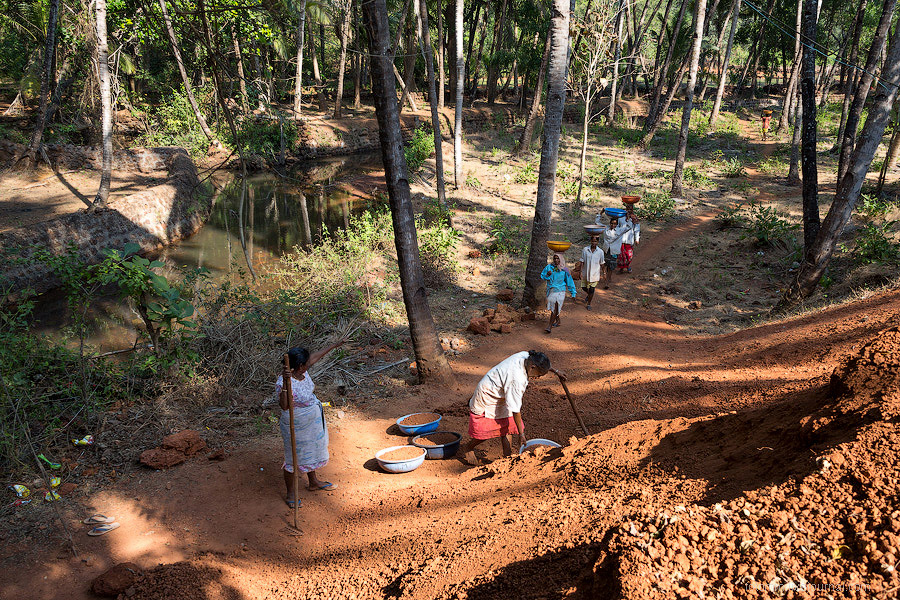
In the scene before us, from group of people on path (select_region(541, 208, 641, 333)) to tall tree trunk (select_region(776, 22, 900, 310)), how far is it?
137 inches

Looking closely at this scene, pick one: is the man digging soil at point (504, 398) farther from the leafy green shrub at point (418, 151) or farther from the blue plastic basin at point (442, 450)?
the leafy green shrub at point (418, 151)

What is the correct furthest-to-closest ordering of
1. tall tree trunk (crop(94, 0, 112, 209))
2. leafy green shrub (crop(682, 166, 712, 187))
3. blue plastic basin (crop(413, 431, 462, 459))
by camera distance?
leafy green shrub (crop(682, 166, 712, 187)) → tall tree trunk (crop(94, 0, 112, 209)) → blue plastic basin (crop(413, 431, 462, 459))

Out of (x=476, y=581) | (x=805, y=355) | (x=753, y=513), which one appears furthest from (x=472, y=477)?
(x=805, y=355)

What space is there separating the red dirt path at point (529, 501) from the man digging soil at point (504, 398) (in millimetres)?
404

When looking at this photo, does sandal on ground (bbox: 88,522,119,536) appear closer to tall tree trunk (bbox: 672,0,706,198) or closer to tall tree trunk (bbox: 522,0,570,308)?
tall tree trunk (bbox: 522,0,570,308)

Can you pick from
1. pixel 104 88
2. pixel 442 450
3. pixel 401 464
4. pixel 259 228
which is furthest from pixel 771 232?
pixel 104 88

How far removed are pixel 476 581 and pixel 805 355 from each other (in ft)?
17.7

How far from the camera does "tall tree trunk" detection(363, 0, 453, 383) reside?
579cm

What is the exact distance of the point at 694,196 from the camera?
→ 1742 centimetres

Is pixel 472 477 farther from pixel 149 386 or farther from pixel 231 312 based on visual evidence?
pixel 231 312

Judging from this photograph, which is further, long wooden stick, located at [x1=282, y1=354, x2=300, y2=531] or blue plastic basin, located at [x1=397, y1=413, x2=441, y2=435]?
blue plastic basin, located at [x1=397, y1=413, x2=441, y2=435]

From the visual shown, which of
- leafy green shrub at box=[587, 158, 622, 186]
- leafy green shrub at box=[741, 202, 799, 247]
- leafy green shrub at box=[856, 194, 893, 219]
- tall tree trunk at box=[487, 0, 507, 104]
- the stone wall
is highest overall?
tall tree trunk at box=[487, 0, 507, 104]

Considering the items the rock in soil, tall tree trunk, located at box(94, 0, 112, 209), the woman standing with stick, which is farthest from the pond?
the rock in soil

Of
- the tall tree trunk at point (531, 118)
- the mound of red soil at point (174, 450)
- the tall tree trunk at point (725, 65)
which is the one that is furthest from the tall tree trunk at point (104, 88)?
the tall tree trunk at point (725, 65)
